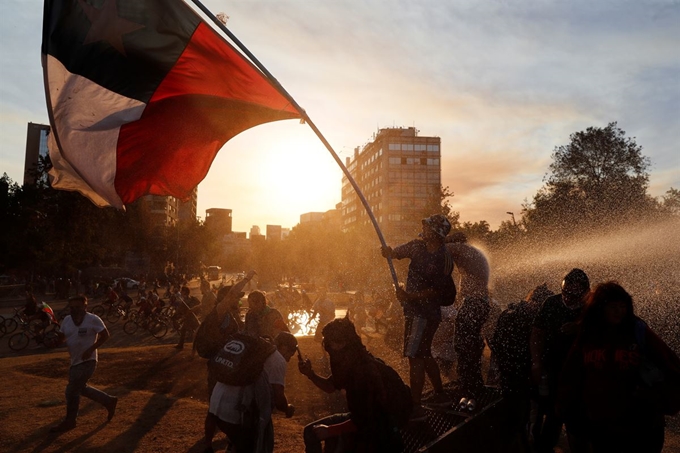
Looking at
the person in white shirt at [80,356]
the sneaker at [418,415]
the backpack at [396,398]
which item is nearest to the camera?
A: the backpack at [396,398]

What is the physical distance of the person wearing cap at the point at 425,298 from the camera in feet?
16.5

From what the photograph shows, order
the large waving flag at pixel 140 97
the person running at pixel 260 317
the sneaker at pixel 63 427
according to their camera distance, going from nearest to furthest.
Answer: the large waving flag at pixel 140 97 < the person running at pixel 260 317 < the sneaker at pixel 63 427

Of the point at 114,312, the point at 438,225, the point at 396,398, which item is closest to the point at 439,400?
the point at 438,225

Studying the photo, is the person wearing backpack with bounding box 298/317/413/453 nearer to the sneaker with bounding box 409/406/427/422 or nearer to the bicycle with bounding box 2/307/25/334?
the sneaker with bounding box 409/406/427/422

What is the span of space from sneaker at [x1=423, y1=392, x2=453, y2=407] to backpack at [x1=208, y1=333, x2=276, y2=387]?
1.87 metres

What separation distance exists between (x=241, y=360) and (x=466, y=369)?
2.63 meters

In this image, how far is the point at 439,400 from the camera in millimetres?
5227

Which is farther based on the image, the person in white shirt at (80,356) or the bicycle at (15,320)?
the bicycle at (15,320)

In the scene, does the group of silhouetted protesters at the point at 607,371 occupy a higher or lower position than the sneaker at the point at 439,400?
higher

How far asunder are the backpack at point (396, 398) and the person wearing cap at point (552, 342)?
153cm

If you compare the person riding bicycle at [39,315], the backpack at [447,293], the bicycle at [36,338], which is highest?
the backpack at [447,293]

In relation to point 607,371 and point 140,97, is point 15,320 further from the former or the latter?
point 607,371

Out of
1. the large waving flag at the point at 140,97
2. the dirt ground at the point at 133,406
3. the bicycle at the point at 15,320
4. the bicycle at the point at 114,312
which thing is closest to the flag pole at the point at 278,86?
the large waving flag at the point at 140,97

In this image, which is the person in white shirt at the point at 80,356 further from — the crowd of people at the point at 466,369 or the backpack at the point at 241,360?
the backpack at the point at 241,360
